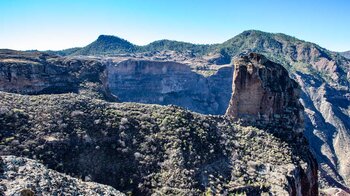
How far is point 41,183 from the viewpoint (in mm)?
25609

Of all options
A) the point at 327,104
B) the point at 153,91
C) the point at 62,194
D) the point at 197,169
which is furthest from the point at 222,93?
the point at 62,194

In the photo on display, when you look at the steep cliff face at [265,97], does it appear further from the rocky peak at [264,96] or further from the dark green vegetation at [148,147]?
the dark green vegetation at [148,147]

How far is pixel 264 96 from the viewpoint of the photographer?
6019 cm

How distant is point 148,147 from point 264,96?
70.1ft

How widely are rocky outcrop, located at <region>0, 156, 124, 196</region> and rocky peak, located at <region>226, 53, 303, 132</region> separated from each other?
35621mm

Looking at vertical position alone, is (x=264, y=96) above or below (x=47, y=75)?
above

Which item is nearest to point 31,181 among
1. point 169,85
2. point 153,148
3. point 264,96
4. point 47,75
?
point 153,148

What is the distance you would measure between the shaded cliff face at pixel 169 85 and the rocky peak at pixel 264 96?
103 meters

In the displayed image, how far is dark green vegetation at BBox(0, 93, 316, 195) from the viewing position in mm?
43938

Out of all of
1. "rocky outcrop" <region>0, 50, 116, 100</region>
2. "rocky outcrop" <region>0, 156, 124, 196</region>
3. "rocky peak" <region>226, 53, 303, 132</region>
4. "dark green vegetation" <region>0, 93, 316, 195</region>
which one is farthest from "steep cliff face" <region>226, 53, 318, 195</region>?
"rocky outcrop" <region>0, 156, 124, 196</region>

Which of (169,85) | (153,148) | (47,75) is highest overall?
(47,75)

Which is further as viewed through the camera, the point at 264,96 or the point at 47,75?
the point at 47,75

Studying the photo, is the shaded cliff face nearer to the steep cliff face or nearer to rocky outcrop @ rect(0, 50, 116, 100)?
rocky outcrop @ rect(0, 50, 116, 100)

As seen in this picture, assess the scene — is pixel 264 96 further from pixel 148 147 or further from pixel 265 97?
pixel 148 147
